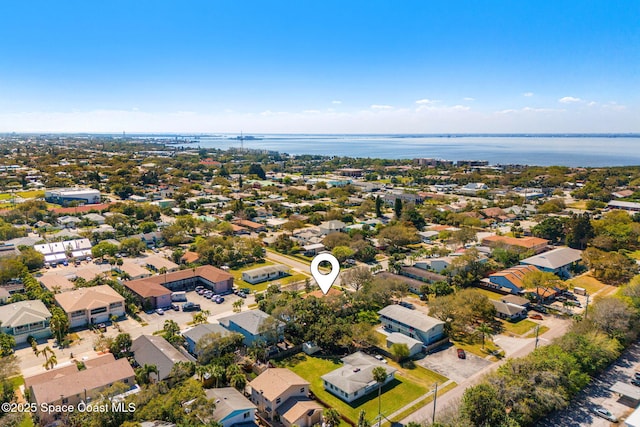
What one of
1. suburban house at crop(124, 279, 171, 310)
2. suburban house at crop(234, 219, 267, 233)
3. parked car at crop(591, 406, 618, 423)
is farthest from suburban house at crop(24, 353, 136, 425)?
suburban house at crop(234, 219, 267, 233)

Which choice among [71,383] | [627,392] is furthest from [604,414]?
[71,383]

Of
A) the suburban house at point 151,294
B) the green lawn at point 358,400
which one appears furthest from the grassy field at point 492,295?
the suburban house at point 151,294


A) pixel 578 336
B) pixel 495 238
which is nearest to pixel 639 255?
pixel 495 238

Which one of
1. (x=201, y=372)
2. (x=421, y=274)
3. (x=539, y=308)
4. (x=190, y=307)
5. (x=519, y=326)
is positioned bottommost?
(x=190, y=307)

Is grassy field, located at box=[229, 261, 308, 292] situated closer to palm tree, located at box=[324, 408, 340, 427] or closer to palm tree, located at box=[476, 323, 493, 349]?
palm tree, located at box=[476, 323, 493, 349]

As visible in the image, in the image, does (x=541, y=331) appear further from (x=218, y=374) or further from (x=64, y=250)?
(x=64, y=250)

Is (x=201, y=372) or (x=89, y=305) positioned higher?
(x=201, y=372)

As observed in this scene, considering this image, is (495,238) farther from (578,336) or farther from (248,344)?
(248,344)
